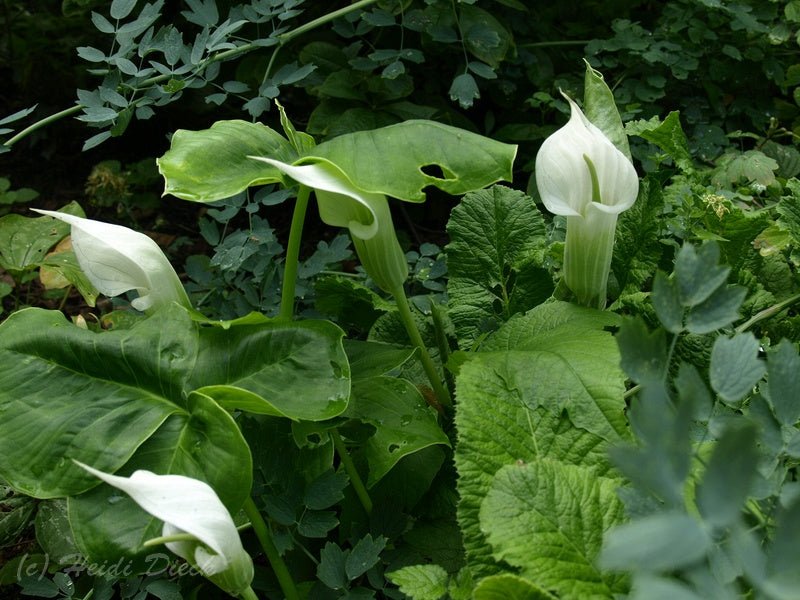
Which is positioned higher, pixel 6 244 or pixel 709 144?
pixel 709 144

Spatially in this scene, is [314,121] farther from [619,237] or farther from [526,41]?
[619,237]

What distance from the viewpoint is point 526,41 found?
72.9 inches

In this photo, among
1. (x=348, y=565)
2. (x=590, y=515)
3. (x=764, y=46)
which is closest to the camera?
(x=590, y=515)

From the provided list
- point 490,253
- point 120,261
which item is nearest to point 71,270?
point 120,261

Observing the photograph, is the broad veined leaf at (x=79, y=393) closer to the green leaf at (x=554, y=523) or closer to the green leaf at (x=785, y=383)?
the green leaf at (x=554, y=523)

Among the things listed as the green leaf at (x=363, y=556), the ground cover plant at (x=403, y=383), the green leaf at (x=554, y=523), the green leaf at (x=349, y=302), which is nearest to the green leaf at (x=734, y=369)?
the ground cover plant at (x=403, y=383)

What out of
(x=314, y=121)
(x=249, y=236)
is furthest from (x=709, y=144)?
(x=249, y=236)

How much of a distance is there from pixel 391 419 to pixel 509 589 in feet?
0.93

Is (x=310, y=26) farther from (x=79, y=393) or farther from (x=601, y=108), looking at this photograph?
(x=79, y=393)

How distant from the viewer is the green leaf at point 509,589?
1.99 feet

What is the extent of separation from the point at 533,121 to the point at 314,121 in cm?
54

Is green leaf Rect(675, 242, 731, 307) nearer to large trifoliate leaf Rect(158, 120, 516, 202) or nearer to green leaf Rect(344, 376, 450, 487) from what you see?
large trifoliate leaf Rect(158, 120, 516, 202)

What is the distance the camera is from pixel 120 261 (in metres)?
0.83

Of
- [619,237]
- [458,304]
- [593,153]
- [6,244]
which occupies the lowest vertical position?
[6,244]
